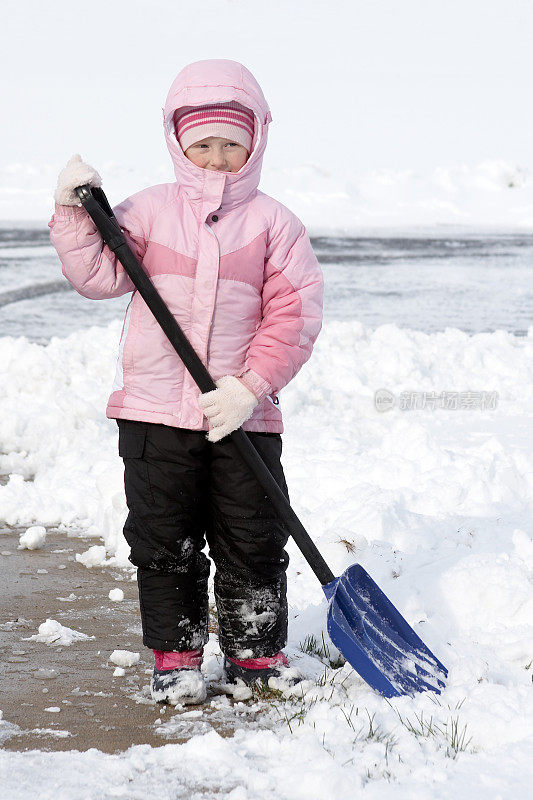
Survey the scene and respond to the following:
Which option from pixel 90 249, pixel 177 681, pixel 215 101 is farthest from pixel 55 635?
pixel 215 101

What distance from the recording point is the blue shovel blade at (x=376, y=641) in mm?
2688

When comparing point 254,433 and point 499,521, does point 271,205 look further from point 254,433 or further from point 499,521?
point 499,521

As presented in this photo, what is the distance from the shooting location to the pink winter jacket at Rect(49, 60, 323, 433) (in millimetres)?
2660

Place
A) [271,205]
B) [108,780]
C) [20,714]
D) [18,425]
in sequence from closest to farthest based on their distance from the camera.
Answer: [108,780] → [20,714] → [271,205] → [18,425]

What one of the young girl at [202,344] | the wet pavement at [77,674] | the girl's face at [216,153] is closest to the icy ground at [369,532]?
the wet pavement at [77,674]

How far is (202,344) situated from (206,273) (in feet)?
0.70

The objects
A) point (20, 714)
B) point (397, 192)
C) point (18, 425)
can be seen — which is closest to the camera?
point (20, 714)

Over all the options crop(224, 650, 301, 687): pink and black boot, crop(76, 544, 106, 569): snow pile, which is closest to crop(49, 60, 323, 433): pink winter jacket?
crop(224, 650, 301, 687): pink and black boot

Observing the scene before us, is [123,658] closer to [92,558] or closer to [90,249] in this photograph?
[92,558]

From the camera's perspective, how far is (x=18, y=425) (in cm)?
548

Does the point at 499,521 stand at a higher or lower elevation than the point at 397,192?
lower

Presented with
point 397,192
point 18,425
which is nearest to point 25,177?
point 397,192

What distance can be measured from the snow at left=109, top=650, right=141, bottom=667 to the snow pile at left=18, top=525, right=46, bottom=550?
45.6 inches

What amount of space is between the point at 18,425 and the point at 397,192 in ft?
123
